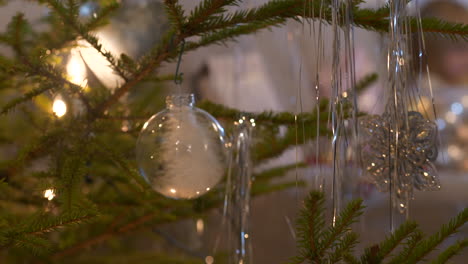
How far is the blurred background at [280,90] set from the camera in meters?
1.41

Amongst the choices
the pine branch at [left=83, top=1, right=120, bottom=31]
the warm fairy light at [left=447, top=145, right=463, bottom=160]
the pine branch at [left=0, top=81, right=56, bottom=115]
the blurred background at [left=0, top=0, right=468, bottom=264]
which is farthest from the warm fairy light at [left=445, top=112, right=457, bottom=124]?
the pine branch at [left=0, top=81, right=56, bottom=115]

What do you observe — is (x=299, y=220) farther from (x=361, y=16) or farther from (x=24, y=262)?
(x=24, y=262)

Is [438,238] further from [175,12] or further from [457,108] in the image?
[457,108]

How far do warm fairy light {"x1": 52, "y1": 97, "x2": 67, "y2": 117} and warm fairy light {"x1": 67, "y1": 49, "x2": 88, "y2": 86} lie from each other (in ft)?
0.11

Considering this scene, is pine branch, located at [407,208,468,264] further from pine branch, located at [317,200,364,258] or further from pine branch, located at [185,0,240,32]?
pine branch, located at [185,0,240,32]

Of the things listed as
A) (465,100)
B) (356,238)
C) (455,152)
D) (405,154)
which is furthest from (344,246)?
(465,100)

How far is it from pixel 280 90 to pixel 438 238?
1.69 m

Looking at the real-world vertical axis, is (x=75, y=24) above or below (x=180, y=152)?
above

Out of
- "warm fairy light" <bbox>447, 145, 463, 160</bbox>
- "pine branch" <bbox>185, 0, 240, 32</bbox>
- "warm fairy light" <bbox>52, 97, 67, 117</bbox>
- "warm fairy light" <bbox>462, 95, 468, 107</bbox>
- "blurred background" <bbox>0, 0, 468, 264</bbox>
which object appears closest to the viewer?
"pine branch" <bbox>185, 0, 240, 32</bbox>

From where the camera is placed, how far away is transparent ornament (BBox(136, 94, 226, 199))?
567mm

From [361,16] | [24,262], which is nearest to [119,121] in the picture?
[361,16]

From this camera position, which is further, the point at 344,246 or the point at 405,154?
the point at 405,154

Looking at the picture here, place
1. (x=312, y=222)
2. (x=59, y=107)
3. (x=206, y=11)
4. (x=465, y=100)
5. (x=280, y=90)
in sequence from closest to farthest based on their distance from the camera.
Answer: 1. (x=312, y=222)
2. (x=206, y=11)
3. (x=59, y=107)
4. (x=280, y=90)
5. (x=465, y=100)

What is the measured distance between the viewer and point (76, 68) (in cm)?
68
